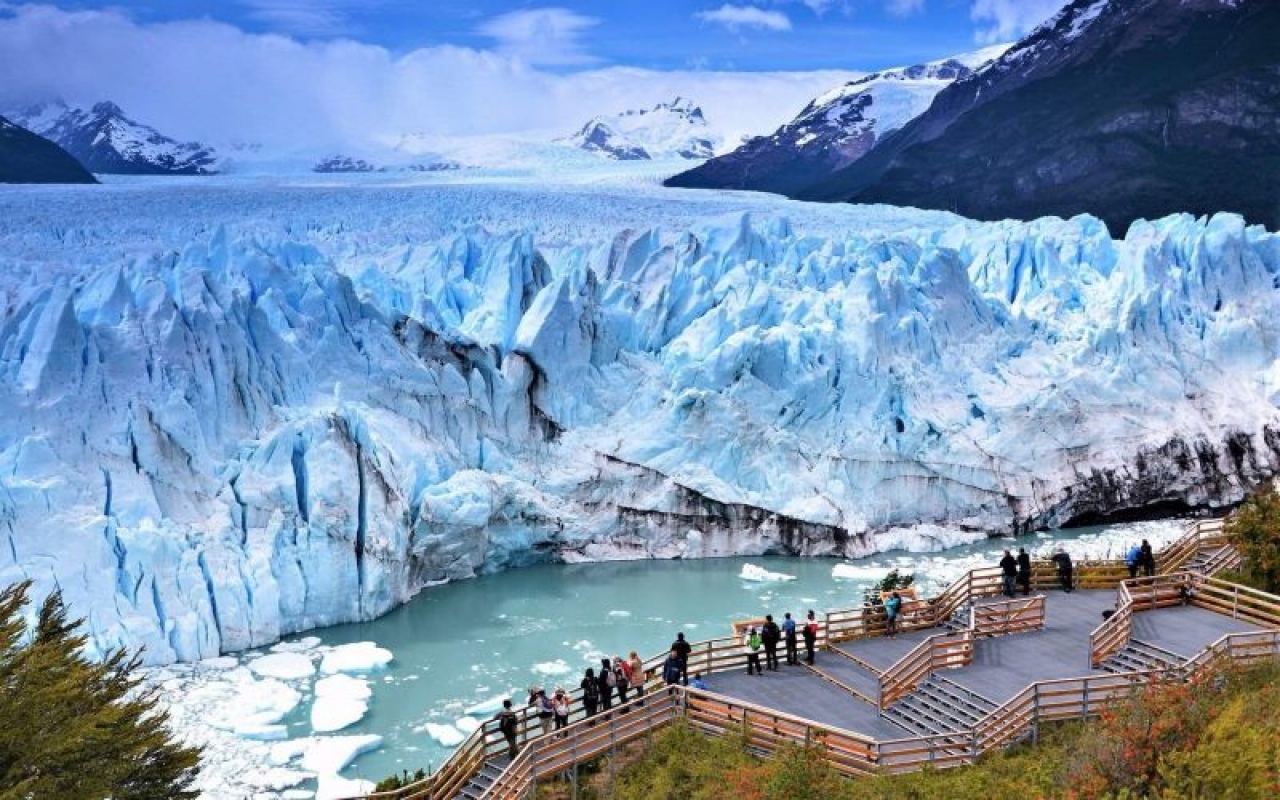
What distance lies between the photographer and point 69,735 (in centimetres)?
701

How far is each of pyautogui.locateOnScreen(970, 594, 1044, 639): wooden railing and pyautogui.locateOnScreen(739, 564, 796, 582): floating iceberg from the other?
7.35 m

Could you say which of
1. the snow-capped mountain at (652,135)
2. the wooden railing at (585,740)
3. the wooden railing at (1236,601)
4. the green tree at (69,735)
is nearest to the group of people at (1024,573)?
the wooden railing at (1236,601)

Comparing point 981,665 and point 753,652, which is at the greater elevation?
point 753,652

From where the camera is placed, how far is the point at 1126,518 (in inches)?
872

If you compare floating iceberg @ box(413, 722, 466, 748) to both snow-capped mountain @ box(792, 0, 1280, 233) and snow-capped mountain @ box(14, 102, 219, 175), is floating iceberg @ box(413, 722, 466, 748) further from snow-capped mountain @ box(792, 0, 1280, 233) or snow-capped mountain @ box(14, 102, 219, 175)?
snow-capped mountain @ box(14, 102, 219, 175)

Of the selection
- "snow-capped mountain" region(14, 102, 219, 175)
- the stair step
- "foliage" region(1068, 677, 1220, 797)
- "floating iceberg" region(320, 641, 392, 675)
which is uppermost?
"snow-capped mountain" region(14, 102, 219, 175)

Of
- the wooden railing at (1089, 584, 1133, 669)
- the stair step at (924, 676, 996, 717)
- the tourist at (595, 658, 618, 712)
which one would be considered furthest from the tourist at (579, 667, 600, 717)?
the wooden railing at (1089, 584, 1133, 669)

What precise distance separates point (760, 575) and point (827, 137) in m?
42.2

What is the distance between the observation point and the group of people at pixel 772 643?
34.3 feet

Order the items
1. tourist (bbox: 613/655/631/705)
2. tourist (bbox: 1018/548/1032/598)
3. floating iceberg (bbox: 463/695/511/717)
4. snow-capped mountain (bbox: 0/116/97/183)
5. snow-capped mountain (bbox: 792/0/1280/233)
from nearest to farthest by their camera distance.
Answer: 1. tourist (bbox: 613/655/631/705)
2. tourist (bbox: 1018/548/1032/598)
3. floating iceberg (bbox: 463/695/511/717)
4. snow-capped mountain (bbox: 0/116/97/183)
5. snow-capped mountain (bbox: 792/0/1280/233)

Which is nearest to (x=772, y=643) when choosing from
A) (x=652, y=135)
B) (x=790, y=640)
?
(x=790, y=640)

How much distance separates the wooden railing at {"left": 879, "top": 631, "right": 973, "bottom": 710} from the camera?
9.88 m

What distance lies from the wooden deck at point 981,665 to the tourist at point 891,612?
114mm

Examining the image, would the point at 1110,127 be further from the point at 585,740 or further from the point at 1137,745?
the point at 1137,745
